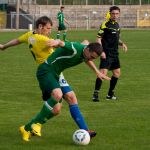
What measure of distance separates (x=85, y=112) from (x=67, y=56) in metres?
3.20

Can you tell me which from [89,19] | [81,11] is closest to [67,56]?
[89,19]

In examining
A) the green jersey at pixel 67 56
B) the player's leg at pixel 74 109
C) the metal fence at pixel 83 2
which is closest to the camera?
the green jersey at pixel 67 56

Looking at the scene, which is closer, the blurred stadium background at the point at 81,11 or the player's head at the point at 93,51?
the player's head at the point at 93,51

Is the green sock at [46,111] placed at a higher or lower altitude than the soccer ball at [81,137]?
higher

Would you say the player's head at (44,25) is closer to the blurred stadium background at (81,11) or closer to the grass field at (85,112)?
the grass field at (85,112)

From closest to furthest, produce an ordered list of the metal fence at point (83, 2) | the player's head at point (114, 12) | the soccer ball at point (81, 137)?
the soccer ball at point (81, 137), the player's head at point (114, 12), the metal fence at point (83, 2)

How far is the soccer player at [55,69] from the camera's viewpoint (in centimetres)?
970

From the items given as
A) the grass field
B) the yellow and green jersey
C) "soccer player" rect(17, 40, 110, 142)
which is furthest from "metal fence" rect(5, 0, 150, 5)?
"soccer player" rect(17, 40, 110, 142)

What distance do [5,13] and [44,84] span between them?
180 ft

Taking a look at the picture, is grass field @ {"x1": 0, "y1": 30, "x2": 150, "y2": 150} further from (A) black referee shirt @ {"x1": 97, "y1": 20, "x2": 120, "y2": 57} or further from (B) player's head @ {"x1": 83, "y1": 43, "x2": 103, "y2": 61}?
(B) player's head @ {"x1": 83, "y1": 43, "x2": 103, "y2": 61}

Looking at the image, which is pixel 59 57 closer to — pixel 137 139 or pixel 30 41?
pixel 30 41

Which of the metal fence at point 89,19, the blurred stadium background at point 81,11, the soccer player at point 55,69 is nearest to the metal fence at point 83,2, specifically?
the blurred stadium background at point 81,11

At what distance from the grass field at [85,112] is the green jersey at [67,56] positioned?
3.92ft

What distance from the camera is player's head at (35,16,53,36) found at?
10.6 m
